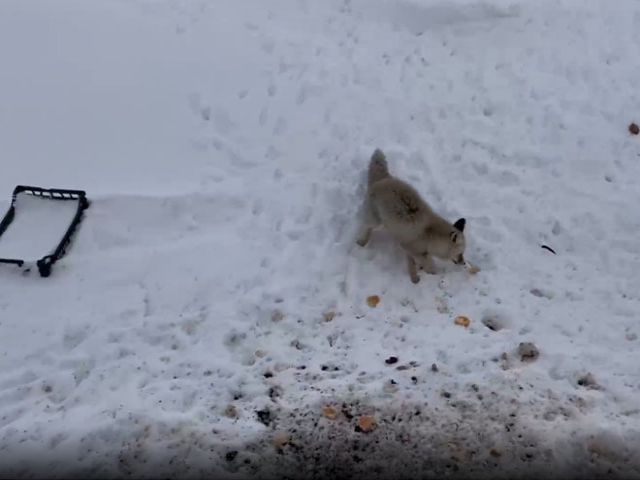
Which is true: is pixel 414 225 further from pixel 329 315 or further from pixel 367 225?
pixel 329 315

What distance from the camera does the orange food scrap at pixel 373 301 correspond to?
604 cm

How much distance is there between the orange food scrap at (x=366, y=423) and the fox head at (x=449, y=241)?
1591mm

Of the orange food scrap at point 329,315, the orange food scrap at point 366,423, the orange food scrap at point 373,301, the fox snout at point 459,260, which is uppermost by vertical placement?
the fox snout at point 459,260

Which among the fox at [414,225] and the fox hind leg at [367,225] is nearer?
the fox at [414,225]

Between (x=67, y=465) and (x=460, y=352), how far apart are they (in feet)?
9.21

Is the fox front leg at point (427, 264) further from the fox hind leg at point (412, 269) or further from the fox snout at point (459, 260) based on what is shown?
the fox snout at point (459, 260)

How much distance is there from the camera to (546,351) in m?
5.65

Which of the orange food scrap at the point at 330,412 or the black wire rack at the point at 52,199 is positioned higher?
the black wire rack at the point at 52,199

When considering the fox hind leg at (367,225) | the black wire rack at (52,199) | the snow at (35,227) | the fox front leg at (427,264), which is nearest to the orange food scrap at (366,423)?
the fox front leg at (427,264)

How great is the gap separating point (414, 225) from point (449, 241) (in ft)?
1.00

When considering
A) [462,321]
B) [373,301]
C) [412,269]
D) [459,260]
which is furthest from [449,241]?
[373,301]

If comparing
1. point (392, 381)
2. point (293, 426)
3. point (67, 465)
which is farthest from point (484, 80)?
point (67, 465)

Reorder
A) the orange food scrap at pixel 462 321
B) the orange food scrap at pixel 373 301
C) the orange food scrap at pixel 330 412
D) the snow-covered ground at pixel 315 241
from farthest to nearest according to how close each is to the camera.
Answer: the orange food scrap at pixel 373 301 → the orange food scrap at pixel 462 321 → the orange food scrap at pixel 330 412 → the snow-covered ground at pixel 315 241

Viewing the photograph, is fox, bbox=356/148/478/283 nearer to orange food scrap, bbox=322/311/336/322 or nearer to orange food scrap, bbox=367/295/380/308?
orange food scrap, bbox=367/295/380/308
